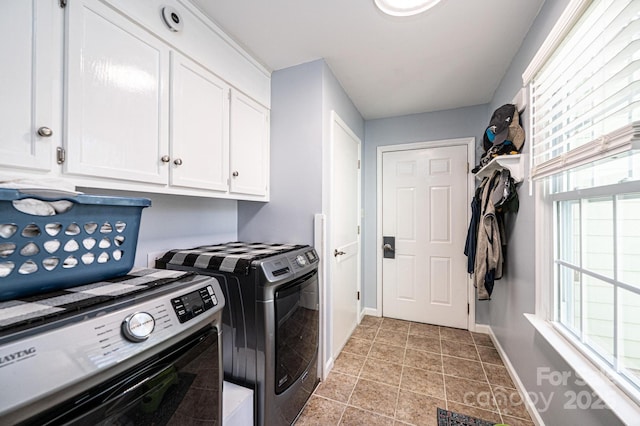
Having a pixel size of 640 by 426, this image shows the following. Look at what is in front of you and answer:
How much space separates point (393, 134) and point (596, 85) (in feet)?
6.89

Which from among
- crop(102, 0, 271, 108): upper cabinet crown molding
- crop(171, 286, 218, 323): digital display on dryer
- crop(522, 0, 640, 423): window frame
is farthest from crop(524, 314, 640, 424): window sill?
crop(102, 0, 271, 108): upper cabinet crown molding

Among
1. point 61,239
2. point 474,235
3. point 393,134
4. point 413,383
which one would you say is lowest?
point 413,383

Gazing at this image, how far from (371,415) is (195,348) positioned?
4.36ft

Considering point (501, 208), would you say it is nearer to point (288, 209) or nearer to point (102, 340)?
point (288, 209)

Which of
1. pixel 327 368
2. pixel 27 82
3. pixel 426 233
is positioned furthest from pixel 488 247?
pixel 27 82

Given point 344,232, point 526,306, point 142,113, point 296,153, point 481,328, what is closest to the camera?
point 142,113

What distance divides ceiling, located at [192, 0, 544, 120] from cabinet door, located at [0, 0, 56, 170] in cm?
82

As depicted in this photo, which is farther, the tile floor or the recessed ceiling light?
the tile floor

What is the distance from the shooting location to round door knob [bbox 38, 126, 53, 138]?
86cm

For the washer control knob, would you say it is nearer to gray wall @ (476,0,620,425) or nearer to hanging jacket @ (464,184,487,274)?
gray wall @ (476,0,620,425)

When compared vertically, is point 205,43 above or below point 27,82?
above

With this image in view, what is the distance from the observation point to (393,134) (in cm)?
306

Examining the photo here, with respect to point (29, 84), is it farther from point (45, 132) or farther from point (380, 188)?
point (380, 188)

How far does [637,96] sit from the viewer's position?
84 cm
